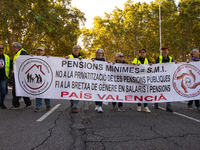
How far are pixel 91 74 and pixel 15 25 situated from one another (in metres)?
15.9

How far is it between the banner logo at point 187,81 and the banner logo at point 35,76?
160 inches

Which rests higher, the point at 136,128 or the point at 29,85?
the point at 29,85

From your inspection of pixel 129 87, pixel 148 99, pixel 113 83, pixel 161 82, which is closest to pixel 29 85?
pixel 113 83

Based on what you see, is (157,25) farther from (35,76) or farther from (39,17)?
(35,76)

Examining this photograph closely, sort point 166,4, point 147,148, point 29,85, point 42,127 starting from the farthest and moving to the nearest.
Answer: point 166,4 < point 29,85 < point 42,127 < point 147,148

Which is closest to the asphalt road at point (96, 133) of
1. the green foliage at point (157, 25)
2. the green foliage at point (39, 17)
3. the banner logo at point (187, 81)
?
the banner logo at point (187, 81)

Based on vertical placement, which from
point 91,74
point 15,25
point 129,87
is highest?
point 15,25

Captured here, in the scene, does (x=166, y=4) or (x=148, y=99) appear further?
(x=166, y=4)

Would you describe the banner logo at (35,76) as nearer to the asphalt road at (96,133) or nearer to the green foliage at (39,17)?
the asphalt road at (96,133)

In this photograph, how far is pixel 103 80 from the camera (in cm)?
568

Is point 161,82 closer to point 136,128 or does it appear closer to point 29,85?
point 136,128

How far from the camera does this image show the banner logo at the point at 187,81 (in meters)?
5.97

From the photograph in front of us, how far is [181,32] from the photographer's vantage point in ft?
102

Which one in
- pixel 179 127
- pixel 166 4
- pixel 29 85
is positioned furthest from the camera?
pixel 166 4
